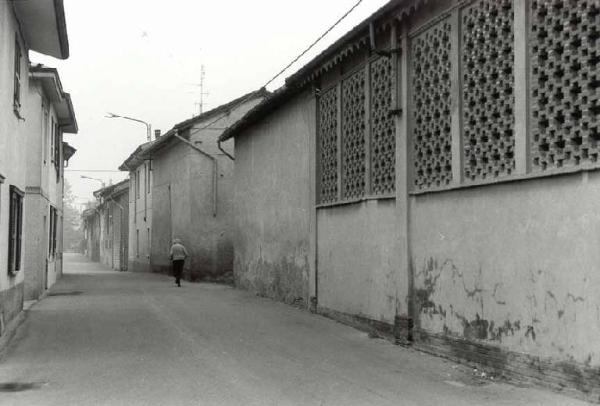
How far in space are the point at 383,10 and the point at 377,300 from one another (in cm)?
443

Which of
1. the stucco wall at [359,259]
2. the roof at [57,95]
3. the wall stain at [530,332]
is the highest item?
the roof at [57,95]

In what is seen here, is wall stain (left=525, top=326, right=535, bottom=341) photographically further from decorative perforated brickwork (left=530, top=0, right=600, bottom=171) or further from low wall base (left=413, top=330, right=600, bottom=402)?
decorative perforated brickwork (left=530, top=0, right=600, bottom=171)

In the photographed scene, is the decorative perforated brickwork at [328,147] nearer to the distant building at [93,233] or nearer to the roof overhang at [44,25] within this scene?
the roof overhang at [44,25]

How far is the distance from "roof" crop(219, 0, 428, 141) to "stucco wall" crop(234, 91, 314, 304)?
0.28 m

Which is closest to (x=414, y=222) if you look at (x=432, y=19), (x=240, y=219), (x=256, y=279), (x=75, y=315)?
(x=432, y=19)

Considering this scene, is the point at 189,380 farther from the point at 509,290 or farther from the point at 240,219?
the point at 240,219

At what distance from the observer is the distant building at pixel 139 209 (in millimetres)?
35000

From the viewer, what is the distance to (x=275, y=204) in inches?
678

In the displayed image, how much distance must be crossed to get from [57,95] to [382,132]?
38.8 ft

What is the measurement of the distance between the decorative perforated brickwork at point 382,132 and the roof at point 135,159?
2245cm

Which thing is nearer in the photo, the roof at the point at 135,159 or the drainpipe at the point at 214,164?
the drainpipe at the point at 214,164

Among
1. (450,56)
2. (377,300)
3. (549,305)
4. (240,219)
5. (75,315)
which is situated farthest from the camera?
(240,219)

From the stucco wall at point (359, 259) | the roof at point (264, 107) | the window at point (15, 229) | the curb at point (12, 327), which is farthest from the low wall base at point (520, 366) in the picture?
the roof at point (264, 107)

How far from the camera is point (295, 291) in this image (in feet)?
50.9
